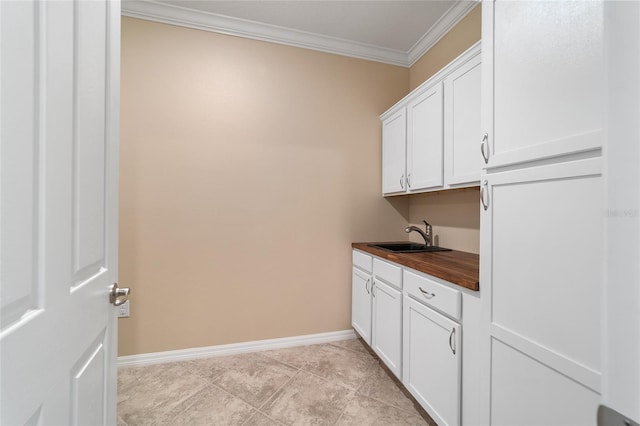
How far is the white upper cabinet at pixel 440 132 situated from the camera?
5.12ft

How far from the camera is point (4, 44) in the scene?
1.30 ft

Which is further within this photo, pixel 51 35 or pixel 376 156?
pixel 376 156

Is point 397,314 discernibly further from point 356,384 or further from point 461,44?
point 461,44

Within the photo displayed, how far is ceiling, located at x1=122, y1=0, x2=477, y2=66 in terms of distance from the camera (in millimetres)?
2105

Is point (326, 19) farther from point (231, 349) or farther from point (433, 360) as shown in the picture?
point (231, 349)

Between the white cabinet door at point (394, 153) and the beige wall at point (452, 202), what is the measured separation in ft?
1.03

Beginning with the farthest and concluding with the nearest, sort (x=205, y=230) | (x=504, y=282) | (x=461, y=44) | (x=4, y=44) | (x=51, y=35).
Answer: (x=205, y=230), (x=461, y=44), (x=504, y=282), (x=51, y=35), (x=4, y=44)

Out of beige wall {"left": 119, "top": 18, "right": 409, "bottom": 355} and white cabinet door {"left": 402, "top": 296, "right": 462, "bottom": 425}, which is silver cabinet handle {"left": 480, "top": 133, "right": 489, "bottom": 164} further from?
beige wall {"left": 119, "top": 18, "right": 409, "bottom": 355}

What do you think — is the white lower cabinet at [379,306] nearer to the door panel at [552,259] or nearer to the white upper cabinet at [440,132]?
the white upper cabinet at [440,132]

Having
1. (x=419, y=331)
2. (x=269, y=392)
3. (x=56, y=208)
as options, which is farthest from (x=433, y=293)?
(x=56, y=208)

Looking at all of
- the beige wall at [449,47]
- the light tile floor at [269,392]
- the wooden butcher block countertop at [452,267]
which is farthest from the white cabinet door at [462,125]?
the light tile floor at [269,392]

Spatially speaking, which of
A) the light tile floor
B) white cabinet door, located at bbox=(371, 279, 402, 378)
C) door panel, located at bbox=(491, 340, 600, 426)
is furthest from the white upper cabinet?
the light tile floor

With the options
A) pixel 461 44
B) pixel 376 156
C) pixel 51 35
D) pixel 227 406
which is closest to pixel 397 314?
pixel 227 406

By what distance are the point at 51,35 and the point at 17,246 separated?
394 mm
